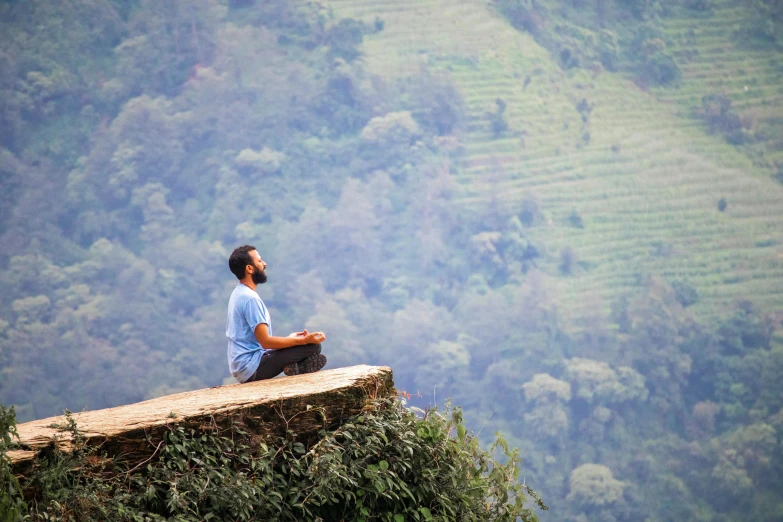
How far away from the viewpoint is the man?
6223 mm

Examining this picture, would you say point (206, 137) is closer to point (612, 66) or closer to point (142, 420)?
point (612, 66)

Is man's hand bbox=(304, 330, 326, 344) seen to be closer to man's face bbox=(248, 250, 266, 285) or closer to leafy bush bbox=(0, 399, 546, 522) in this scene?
man's face bbox=(248, 250, 266, 285)

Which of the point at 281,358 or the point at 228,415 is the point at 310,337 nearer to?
the point at 281,358

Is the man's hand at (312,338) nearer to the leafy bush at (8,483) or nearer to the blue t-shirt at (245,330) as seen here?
the blue t-shirt at (245,330)

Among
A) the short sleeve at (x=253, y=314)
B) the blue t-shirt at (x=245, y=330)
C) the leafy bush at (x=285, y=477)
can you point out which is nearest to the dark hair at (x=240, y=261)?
the blue t-shirt at (x=245, y=330)

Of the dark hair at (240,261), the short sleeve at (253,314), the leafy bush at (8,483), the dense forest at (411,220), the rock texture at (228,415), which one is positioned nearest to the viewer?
the leafy bush at (8,483)

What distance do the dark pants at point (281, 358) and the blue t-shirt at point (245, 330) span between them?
0.07 meters

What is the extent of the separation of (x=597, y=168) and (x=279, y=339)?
58.0 metres

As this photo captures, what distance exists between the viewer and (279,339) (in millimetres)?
6137

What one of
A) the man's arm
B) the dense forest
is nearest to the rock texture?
the man's arm

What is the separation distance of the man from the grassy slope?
1991 inches

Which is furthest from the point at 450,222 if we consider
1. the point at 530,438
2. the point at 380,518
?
the point at 380,518

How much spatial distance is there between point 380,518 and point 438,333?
5289 centimetres

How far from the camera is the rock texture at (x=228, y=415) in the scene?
14.3 feet
